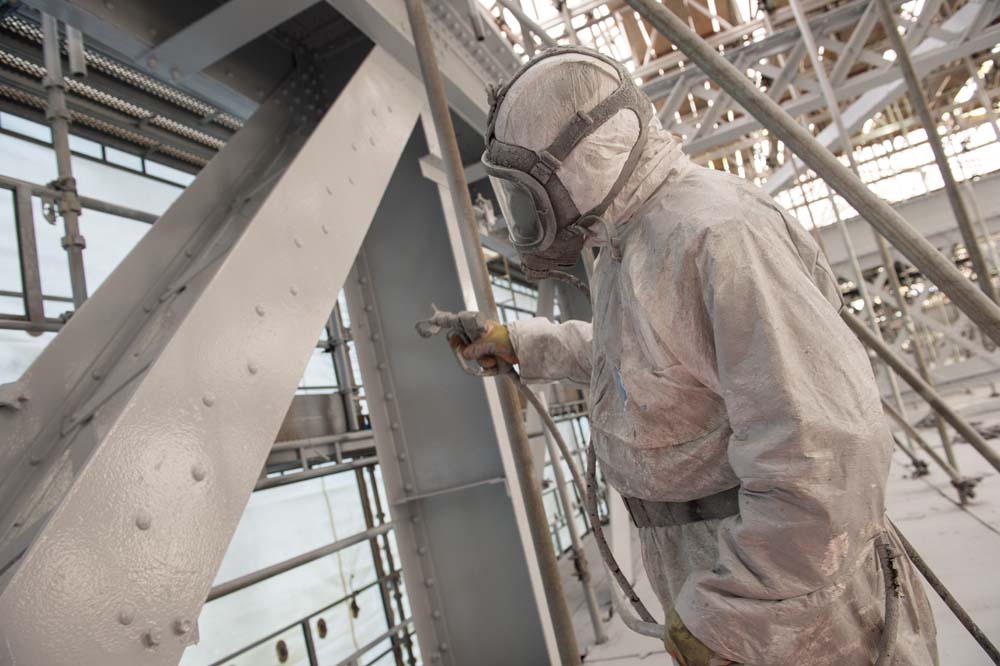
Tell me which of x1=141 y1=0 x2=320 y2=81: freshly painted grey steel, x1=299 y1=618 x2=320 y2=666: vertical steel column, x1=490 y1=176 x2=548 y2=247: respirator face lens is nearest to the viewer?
x1=490 y1=176 x2=548 y2=247: respirator face lens

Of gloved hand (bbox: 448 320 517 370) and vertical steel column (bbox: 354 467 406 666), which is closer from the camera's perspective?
gloved hand (bbox: 448 320 517 370)

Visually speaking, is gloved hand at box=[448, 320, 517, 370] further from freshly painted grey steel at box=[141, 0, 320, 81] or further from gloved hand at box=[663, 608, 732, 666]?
freshly painted grey steel at box=[141, 0, 320, 81]

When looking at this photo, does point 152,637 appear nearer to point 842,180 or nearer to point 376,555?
point 842,180

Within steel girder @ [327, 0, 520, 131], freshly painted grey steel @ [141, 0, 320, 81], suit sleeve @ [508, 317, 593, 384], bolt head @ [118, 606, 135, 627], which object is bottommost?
bolt head @ [118, 606, 135, 627]

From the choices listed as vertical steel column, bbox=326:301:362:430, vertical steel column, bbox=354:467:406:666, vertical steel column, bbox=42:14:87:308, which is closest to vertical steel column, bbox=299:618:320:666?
vertical steel column, bbox=354:467:406:666

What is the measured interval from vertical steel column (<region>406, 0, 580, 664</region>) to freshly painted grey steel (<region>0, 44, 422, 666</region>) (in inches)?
20.5

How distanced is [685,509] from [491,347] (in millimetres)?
886

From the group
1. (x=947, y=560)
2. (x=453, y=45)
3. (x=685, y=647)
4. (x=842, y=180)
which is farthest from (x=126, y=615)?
(x=947, y=560)

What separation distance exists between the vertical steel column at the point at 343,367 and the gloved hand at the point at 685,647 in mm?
4641

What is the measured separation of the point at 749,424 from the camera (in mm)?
1157

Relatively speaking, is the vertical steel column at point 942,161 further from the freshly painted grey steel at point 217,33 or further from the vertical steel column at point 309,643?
the vertical steel column at point 309,643

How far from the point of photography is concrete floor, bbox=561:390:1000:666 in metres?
2.76

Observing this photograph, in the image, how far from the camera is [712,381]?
129 centimetres

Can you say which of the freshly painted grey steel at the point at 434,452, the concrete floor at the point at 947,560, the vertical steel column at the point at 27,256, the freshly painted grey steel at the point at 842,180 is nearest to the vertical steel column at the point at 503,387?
the freshly painted grey steel at the point at 842,180
